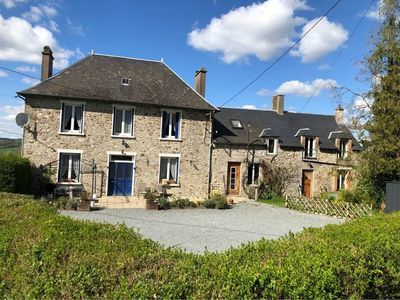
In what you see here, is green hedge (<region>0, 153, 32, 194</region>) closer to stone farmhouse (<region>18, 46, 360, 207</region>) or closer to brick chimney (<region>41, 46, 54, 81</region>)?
stone farmhouse (<region>18, 46, 360, 207</region>)

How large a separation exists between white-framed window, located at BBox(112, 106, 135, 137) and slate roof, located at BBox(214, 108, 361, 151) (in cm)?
535

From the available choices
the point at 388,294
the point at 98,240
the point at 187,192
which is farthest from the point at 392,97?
the point at 98,240

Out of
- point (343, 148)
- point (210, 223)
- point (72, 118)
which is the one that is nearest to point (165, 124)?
point (72, 118)

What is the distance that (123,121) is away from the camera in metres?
18.9

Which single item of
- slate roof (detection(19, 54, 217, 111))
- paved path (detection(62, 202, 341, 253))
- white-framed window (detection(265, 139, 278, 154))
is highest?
slate roof (detection(19, 54, 217, 111))

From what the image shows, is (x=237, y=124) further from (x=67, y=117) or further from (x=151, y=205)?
(x=67, y=117)

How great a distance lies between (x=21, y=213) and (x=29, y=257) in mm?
2055

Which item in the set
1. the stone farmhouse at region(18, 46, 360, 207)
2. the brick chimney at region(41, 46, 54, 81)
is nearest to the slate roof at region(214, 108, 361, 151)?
the stone farmhouse at region(18, 46, 360, 207)

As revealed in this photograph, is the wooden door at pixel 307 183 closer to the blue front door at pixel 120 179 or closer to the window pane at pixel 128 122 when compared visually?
the blue front door at pixel 120 179

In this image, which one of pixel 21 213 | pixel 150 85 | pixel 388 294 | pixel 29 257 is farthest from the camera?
pixel 150 85

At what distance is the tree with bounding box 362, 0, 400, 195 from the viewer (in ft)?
54.4

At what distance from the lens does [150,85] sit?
2025cm

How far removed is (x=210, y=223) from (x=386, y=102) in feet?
36.1

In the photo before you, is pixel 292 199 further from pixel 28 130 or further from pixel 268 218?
pixel 28 130
